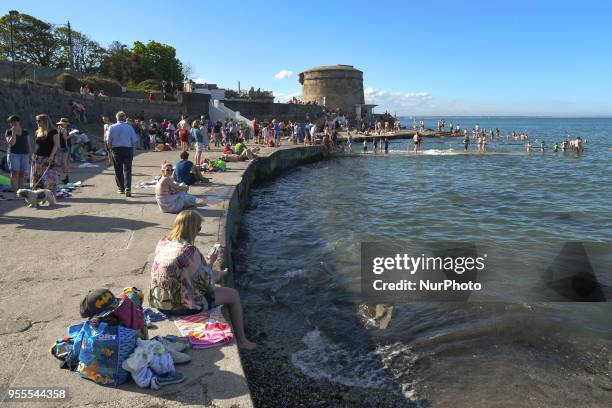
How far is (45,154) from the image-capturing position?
7.40 m

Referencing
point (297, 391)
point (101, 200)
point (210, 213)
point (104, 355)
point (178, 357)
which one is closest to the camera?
point (104, 355)

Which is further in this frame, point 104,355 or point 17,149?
point 17,149

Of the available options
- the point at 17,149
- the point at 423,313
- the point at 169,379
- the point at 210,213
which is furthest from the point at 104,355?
the point at 17,149

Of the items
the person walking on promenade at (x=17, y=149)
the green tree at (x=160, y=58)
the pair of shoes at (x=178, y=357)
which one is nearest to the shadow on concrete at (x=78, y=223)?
the person walking on promenade at (x=17, y=149)

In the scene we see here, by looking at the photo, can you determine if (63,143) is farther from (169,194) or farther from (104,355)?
A: (104,355)

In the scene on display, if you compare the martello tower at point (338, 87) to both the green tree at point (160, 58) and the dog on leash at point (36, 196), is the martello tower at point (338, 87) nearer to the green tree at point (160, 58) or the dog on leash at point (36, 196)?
the green tree at point (160, 58)

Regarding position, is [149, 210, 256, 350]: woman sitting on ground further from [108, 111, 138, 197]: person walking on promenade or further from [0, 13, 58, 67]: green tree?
[0, 13, 58, 67]: green tree

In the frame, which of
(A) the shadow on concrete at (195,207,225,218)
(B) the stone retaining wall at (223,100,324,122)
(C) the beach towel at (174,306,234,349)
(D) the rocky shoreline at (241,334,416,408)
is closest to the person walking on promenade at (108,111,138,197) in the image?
(A) the shadow on concrete at (195,207,225,218)

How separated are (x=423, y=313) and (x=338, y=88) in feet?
176

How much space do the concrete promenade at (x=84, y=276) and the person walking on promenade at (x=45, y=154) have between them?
496mm

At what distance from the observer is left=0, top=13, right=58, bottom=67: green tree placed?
39.0 metres

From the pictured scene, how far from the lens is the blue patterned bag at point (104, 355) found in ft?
8.81

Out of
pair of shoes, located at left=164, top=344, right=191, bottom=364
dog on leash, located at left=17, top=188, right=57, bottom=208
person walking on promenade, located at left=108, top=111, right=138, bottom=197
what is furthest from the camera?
person walking on promenade, located at left=108, top=111, right=138, bottom=197

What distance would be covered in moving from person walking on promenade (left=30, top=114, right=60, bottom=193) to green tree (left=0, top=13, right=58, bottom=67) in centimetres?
3863
